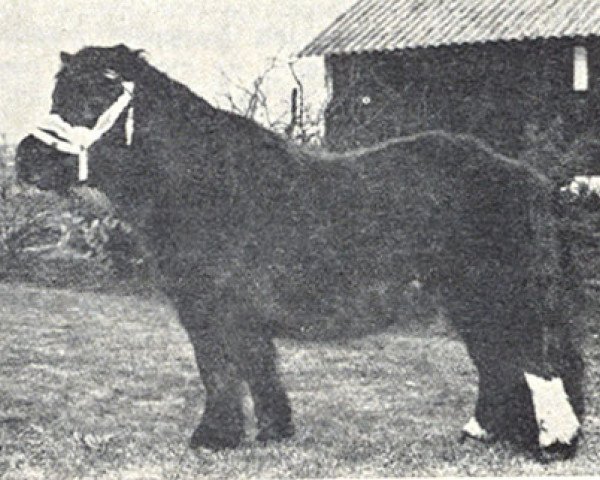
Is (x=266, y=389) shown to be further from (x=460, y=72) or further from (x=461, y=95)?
(x=460, y=72)

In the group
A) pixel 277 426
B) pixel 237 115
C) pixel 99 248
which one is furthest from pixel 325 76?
pixel 277 426

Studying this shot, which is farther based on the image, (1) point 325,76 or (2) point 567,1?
(2) point 567,1

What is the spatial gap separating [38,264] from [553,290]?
1.84 meters

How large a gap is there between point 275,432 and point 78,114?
117 centimetres

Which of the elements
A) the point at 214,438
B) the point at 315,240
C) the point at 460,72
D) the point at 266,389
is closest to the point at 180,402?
the point at 214,438

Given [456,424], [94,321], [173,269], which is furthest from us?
[94,321]

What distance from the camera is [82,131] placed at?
2.66 meters

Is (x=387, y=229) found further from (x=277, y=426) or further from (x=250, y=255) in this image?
(x=277, y=426)

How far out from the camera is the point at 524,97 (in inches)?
133

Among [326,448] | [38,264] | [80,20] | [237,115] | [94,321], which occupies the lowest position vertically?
[326,448]

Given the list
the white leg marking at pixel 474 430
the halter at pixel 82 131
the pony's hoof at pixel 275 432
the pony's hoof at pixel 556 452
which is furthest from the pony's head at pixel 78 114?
the pony's hoof at pixel 556 452

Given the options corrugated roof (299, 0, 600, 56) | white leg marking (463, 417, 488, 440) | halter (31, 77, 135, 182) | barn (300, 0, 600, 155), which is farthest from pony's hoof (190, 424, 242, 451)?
corrugated roof (299, 0, 600, 56)

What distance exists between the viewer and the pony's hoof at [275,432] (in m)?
2.88

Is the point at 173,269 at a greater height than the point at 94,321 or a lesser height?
greater
